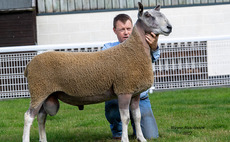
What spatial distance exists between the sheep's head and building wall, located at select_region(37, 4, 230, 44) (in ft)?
29.0

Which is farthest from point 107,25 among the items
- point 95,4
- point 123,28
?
point 123,28

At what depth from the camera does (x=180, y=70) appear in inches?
368

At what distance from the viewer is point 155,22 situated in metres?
3.91

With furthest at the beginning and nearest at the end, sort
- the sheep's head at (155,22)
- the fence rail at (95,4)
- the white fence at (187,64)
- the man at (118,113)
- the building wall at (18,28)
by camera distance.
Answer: the fence rail at (95,4) < the building wall at (18,28) < the white fence at (187,64) < the man at (118,113) < the sheep's head at (155,22)

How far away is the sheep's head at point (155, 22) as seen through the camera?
3.88 metres

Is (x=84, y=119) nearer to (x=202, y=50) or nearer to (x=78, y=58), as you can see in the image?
(x=78, y=58)

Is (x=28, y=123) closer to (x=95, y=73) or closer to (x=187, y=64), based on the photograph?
(x=95, y=73)

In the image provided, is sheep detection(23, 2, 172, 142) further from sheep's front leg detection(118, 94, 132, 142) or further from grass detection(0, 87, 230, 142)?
grass detection(0, 87, 230, 142)

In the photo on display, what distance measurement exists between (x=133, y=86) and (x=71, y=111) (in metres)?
3.51

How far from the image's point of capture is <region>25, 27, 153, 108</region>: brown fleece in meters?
3.96

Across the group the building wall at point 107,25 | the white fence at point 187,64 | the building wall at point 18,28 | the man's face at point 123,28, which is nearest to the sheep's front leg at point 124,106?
the man's face at point 123,28

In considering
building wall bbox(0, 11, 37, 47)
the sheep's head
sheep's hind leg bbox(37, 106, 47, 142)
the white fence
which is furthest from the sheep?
building wall bbox(0, 11, 37, 47)

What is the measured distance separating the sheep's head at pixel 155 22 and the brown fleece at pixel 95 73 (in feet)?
0.53

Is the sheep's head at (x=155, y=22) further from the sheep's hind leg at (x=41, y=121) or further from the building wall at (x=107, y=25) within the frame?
the building wall at (x=107, y=25)
